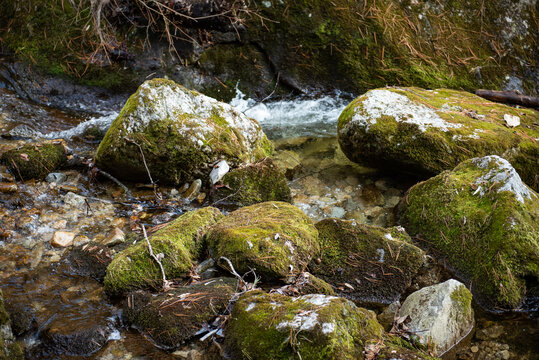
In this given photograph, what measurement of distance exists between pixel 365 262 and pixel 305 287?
2.44ft

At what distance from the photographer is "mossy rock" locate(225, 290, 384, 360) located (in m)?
2.58

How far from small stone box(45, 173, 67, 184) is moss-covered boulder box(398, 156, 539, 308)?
379cm

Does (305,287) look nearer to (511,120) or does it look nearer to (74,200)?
(74,200)

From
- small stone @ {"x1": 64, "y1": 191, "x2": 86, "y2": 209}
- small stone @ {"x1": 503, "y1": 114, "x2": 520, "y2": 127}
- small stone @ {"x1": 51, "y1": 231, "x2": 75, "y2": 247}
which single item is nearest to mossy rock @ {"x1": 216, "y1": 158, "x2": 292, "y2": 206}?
small stone @ {"x1": 64, "y1": 191, "x2": 86, "y2": 209}

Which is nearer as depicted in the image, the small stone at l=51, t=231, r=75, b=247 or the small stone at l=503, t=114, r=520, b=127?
the small stone at l=51, t=231, r=75, b=247

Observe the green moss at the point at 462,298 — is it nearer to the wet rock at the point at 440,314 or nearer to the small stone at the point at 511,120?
the wet rock at the point at 440,314

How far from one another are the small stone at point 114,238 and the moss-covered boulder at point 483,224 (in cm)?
277

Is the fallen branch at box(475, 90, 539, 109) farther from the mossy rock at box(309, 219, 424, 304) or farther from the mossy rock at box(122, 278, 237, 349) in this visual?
the mossy rock at box(122, 278, 237, 349)

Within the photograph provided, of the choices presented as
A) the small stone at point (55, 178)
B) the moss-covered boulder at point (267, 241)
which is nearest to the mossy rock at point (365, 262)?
the moss-covered boulder at point (267, 241)

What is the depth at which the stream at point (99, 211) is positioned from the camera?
315 cm

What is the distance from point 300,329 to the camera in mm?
2625

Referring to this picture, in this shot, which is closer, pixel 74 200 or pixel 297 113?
pixel 74 200

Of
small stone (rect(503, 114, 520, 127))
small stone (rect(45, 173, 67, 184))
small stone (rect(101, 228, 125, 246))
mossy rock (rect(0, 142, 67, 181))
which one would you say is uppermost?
small stone (rect(503, 114, 520, 127))

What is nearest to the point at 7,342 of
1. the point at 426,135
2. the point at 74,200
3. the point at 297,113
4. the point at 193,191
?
the point at 74,200
